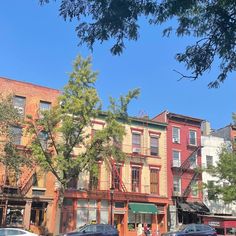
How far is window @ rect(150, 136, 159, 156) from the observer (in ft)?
144

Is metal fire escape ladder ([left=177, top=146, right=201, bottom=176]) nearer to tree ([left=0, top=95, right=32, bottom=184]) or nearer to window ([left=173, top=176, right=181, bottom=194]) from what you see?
window ([left=173, top=176, right=181, bottom=194])

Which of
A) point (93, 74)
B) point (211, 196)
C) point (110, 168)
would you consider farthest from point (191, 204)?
point (93, 74)

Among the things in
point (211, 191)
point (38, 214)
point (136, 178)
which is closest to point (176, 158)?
point (136, 178)

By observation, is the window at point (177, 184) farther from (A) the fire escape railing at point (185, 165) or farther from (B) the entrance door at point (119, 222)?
(B) the entrance door at point (119, 222)

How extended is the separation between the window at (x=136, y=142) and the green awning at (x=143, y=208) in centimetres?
562

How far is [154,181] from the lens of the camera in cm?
4266

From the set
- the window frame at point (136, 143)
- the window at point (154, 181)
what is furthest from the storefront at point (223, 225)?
the window frame at point (136, 143)

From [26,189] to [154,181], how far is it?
13.7 meters

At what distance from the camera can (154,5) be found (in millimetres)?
6945

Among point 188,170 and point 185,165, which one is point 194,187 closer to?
point 188,170

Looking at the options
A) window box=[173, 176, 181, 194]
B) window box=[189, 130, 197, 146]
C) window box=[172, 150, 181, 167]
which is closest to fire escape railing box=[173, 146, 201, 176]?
window box=[172, 150, 181, 167]

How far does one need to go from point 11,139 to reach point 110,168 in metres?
12.9

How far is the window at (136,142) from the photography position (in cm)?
4264

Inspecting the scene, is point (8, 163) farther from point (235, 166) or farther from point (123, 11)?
point (123, 11)
